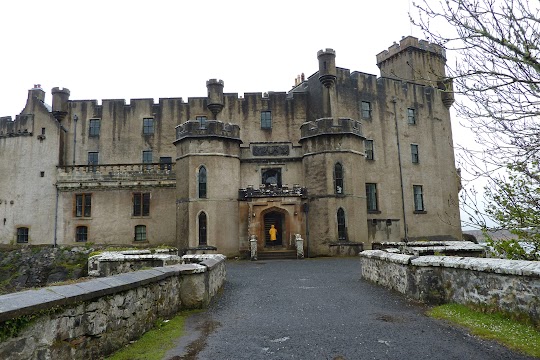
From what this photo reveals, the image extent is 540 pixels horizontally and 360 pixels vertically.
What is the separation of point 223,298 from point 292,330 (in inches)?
Answer: 151

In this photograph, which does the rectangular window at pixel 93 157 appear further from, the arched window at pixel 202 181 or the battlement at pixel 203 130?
the arched window at pixel 202 181

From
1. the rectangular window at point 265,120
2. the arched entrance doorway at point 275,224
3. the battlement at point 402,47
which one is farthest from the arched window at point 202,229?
the battlement at point 402,47

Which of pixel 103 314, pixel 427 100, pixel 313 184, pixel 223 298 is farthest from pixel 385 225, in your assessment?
pixel 103 314

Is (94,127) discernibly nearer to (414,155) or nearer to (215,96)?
(215,96)

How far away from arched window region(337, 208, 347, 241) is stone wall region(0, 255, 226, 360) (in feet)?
57.7

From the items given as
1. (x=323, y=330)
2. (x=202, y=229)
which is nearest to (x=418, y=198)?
(x=202, y=229)

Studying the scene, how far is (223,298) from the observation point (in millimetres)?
10625

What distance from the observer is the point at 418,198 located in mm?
32656

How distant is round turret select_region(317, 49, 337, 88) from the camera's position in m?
29.5

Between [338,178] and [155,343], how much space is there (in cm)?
2015

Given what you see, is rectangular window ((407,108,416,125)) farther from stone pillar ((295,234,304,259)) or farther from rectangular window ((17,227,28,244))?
rectangular window ((17,227,28,244))

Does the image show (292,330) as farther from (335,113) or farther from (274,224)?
(335,113)

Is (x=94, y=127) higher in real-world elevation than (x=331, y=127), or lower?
higher

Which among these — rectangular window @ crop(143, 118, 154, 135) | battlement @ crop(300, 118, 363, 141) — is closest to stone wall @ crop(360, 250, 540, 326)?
battlement @ crop(300, 118, 363, 141)
